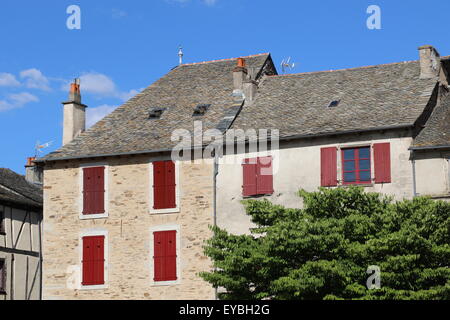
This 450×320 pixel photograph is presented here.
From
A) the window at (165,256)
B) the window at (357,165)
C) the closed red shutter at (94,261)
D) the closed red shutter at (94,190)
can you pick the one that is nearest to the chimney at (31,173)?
the closed red shutter at (94,190)

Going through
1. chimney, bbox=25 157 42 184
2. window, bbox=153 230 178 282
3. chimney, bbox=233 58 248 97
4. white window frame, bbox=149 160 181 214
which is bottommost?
window, bbox=153 230 178 282

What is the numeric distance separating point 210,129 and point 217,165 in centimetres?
157

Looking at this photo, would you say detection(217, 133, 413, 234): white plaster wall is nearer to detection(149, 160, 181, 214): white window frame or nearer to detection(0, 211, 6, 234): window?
detection(149, 160, 181, 214): white window frame

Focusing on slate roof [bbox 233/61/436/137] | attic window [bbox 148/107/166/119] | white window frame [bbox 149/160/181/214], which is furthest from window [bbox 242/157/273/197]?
attic window [bbox 148/107/166/119]

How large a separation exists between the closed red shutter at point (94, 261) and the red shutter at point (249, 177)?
15.6ft

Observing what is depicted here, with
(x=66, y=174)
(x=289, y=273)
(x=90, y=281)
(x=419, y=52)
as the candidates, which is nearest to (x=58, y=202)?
(x=66, y=174)

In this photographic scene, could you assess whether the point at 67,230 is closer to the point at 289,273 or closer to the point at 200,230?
the point at 200,230

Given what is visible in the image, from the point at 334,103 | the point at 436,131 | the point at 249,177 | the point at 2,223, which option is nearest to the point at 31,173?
the point at 2,223

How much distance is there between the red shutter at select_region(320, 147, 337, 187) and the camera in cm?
2572

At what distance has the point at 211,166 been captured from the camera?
27.2 m

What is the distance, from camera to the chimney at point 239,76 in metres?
30.2

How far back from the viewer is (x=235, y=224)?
26531 millimetres

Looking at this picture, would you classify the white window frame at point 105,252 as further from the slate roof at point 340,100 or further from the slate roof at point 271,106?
the slate roof at point 340,100

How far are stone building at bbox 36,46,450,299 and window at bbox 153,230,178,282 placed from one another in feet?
0.11
